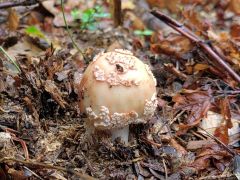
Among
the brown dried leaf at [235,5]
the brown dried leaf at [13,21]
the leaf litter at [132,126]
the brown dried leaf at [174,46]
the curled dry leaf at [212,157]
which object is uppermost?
the brown dried leaf at [235,5]

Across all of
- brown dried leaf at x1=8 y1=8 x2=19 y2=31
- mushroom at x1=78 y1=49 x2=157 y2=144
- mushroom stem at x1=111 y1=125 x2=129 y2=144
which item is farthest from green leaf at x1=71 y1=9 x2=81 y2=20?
mushroom stem at x1=111 y1=125 x2=129 y2=144

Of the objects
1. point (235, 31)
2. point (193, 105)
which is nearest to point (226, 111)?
point (193, 105)

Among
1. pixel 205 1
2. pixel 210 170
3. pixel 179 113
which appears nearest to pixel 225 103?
pixel 179 113

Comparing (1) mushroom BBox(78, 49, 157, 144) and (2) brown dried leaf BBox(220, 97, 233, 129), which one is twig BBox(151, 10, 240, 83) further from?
(1) mushroom BBox(78, 49, 157, 144)

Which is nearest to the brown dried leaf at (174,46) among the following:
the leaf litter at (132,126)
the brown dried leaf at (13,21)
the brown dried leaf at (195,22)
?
the leaf litter at (132,126)

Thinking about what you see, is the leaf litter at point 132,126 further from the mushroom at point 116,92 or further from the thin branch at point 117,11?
the thin branch at point 117,11

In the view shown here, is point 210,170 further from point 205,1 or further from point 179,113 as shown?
point 205,1

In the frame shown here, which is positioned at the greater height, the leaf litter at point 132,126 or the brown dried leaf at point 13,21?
the brown dried leaf at point 13,21

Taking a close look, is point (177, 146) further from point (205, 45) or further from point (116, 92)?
point (205, 45)

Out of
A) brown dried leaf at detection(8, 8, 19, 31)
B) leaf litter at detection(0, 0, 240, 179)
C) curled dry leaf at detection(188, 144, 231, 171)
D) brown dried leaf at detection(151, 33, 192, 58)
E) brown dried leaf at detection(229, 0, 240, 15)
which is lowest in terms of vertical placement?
curled dry leaf at detection(188, 144, 231, 171)
